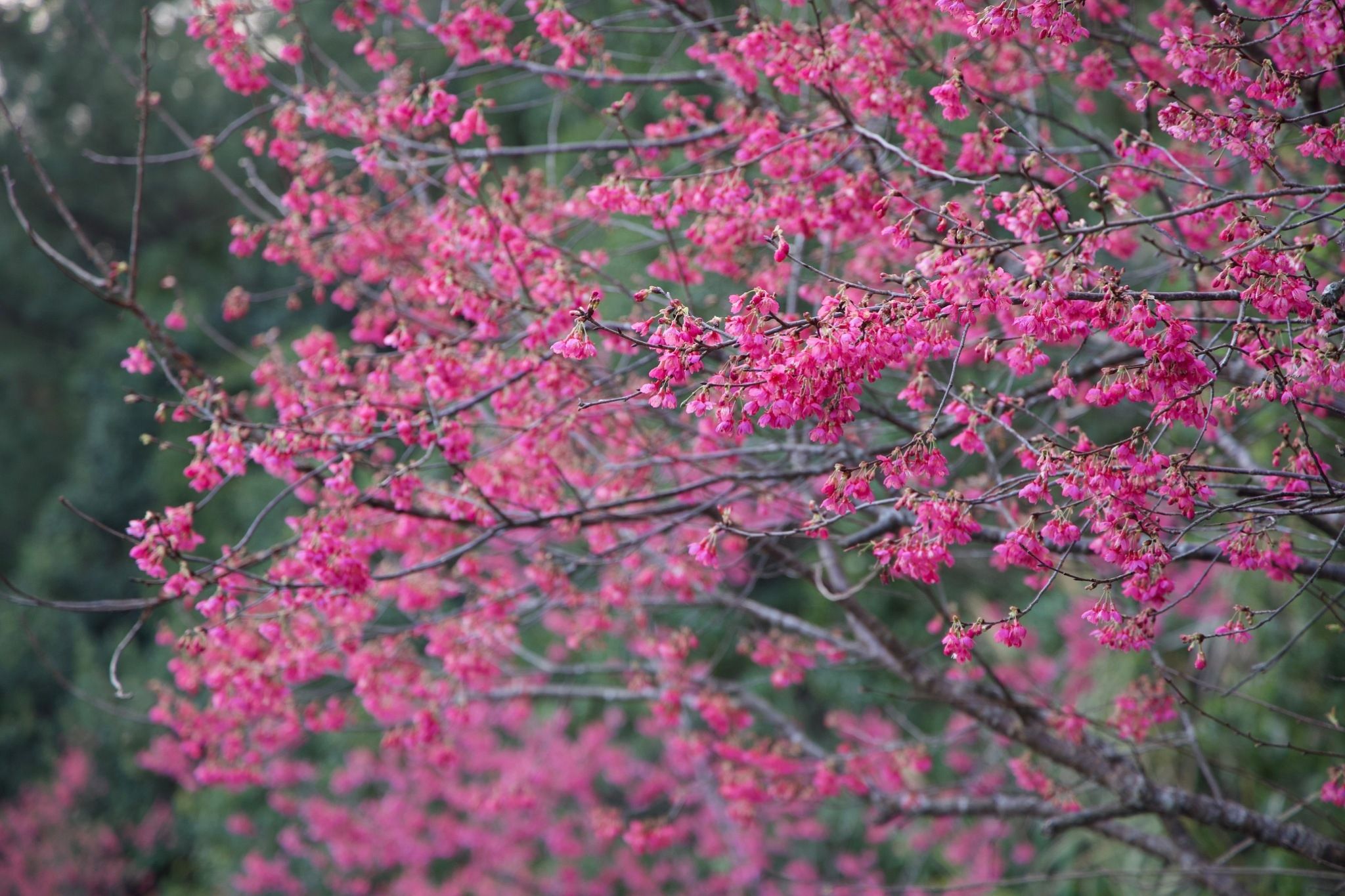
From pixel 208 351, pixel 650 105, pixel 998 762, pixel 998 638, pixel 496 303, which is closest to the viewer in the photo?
pixel 998 638

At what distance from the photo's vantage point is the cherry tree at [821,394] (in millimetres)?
2309

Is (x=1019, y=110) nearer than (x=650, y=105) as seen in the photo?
Yes

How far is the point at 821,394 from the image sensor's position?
2.24 metres

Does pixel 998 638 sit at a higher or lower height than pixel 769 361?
lower

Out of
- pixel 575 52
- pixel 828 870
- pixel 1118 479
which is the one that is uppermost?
pixel 575 52

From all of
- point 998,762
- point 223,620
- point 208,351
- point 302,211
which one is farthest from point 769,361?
point 208,351

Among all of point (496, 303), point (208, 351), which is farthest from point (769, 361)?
point (208, 351)

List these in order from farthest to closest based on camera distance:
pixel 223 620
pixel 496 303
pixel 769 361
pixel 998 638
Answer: pixel 496 303
pixel 223 620
pixel 998 638
pixel 769 361

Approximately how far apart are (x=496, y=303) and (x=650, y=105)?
23.7ft

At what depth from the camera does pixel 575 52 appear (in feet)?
12.8

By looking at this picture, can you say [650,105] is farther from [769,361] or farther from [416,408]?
[769,361]

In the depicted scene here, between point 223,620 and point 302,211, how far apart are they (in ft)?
6.08

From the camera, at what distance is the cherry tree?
90.9 inches

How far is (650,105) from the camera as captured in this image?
10117 millimetres
